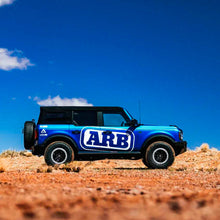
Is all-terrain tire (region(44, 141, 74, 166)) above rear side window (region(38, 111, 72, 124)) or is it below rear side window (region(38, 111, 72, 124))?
below

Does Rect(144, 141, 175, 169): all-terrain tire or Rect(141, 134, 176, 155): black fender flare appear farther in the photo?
Rect(141, 134, 176, 155): black fender flare

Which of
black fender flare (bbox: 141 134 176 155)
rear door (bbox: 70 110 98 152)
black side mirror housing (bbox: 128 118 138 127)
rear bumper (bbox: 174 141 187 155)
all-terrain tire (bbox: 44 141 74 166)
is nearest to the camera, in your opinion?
all-terrain tire (bbox: 44 141 74 166)

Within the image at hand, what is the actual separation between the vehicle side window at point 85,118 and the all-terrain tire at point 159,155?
2284 mm

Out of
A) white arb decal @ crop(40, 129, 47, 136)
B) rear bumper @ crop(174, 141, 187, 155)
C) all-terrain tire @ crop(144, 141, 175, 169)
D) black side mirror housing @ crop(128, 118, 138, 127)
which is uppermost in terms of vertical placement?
black side mirror housing @ crop(128, 118, 138, 127)

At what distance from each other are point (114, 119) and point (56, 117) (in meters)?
2.15

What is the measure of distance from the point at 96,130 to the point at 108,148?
2.63 ft

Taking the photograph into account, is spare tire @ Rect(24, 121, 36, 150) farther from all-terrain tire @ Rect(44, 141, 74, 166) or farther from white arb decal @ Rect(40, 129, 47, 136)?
all-terrain tire @ Rect(44, 141, 74, 166)

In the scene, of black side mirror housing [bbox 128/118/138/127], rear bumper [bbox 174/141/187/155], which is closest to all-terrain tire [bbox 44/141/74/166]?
black side mirror housing [bbox 128/118/138/127]

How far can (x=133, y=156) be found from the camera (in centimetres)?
1212

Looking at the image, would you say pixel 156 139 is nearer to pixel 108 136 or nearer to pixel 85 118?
pixel 108 136

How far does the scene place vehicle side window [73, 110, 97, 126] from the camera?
39.4ft

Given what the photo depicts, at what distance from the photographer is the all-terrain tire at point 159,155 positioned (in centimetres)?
1191

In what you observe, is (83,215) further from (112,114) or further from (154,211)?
(112,114)

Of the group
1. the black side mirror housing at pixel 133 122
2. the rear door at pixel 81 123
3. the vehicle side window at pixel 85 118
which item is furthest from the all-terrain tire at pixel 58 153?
the black side mirror housing at pixel 133 122
